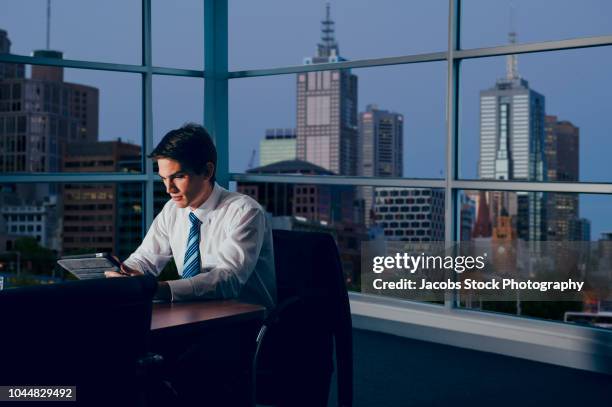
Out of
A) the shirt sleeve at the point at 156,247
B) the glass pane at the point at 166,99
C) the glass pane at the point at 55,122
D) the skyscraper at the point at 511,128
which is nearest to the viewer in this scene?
the shirt sleeve at the point at 156,247

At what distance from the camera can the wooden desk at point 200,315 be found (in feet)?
5.90

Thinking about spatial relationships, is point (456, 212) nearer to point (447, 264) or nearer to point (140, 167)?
point (447, 264)

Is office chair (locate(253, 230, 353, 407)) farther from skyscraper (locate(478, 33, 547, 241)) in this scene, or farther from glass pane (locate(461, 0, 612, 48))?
skyscraper (locate(478, 33, 547, 241))

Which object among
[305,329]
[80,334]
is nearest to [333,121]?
[305,329]

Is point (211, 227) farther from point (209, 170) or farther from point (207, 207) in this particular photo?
point (209, 170)

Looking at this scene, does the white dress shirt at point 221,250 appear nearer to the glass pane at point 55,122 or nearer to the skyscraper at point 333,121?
the skyscraper at point 333,121

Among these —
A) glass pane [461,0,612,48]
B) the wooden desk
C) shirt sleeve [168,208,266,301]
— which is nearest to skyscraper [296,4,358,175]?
glass pane [461,0,612,48]

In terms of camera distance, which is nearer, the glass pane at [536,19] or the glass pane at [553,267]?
the glass pane at [553,267]

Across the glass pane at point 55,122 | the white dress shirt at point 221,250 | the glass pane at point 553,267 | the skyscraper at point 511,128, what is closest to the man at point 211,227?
the white dress shirt at point 221,250

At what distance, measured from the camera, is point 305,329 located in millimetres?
2383

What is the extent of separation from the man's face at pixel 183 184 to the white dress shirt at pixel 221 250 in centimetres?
3

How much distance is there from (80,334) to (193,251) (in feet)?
3.60

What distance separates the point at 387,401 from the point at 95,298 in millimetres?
2211

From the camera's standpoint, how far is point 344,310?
2422 millimetres
